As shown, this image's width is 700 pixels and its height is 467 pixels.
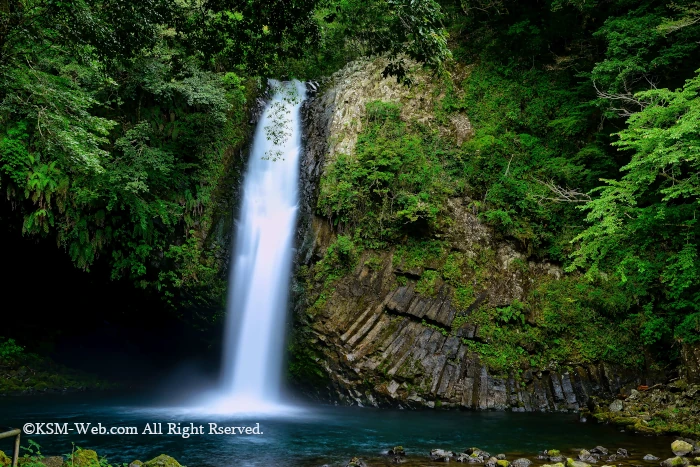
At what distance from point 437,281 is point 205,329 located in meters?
7.49

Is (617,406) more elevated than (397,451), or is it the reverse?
(617,406)

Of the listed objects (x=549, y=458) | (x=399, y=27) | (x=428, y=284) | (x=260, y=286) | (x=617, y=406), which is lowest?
(x=549, y=458)

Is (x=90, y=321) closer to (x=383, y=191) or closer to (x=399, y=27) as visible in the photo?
(x=383, y=191)

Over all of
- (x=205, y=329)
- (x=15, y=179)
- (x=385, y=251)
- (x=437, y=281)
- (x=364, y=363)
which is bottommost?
(x=364, y=363)

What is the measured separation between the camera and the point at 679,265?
10.3 m

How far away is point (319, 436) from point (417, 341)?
13.6 feet

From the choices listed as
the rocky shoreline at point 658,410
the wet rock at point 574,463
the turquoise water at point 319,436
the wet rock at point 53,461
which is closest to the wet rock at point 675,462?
the turquoise water at point 319,436

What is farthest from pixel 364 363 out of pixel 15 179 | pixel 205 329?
pixel 15 179

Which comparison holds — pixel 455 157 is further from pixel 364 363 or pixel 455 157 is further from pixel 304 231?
pixel 364 363

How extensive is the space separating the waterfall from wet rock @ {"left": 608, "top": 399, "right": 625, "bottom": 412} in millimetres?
8379

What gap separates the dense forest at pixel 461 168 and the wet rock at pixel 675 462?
3793mm

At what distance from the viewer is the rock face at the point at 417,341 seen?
1224 centimetres

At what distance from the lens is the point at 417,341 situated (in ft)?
42.0

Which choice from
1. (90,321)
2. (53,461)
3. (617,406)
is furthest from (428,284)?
(90,321)
